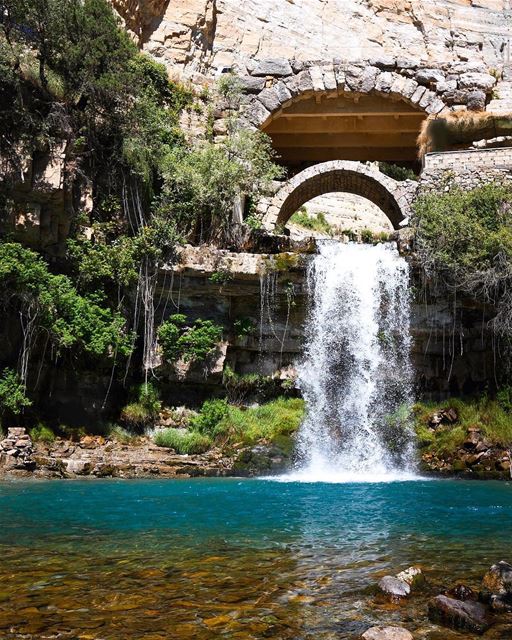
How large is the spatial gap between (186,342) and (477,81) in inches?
542

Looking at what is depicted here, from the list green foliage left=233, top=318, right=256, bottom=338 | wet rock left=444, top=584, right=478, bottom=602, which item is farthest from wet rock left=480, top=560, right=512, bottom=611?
green foliage left=233, top=318, right=256, bottom=338

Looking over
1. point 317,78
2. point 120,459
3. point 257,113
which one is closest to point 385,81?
point 317,78

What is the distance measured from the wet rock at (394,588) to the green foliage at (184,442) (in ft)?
38.6

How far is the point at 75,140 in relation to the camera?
16875 mm

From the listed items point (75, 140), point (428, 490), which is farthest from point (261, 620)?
point (75, 140)

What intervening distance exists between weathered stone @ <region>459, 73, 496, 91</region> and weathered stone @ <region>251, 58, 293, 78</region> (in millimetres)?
6073

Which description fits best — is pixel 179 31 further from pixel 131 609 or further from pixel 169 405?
pixel 131 609

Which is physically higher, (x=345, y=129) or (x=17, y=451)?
(x=345, y=129)

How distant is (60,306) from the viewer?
15781 mm

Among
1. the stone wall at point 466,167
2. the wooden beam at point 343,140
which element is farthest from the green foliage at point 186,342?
the wooden beam at point 343,140

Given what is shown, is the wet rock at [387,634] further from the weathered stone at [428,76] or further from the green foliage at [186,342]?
the weathered stone at [428,76]

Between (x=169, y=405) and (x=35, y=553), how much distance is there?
1167cm

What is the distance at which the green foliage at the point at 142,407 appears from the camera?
17.1m

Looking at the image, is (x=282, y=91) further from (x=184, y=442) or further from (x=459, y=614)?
(x=459, y=614)
